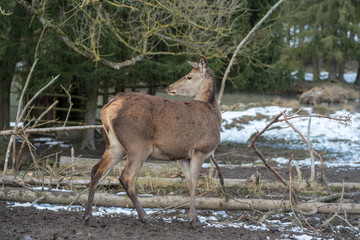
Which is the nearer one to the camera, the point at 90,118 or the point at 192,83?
the point at 192,83

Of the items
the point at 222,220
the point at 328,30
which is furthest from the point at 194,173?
the point at 328,30

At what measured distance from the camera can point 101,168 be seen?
5.30m

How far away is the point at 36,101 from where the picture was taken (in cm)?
1505

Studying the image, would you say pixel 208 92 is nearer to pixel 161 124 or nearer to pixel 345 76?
pixel 161 124

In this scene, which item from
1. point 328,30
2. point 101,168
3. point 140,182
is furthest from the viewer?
point 328,30

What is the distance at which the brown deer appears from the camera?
5207 mm

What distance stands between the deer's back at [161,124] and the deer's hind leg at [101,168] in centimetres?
26

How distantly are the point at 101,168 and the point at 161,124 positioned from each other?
0.87m

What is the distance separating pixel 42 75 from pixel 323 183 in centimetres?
795

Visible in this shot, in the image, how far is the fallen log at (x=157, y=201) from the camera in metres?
6.16

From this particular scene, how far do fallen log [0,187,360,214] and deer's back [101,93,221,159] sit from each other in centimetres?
96

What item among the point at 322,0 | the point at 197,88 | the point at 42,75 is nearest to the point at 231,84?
the point at 42,75

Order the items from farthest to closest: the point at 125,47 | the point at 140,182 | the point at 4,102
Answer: the point at 4,102 → the point at 125,47 → the point at 140,182

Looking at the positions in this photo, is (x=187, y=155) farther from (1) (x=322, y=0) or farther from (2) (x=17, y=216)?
(1) (x=322, y=0)
